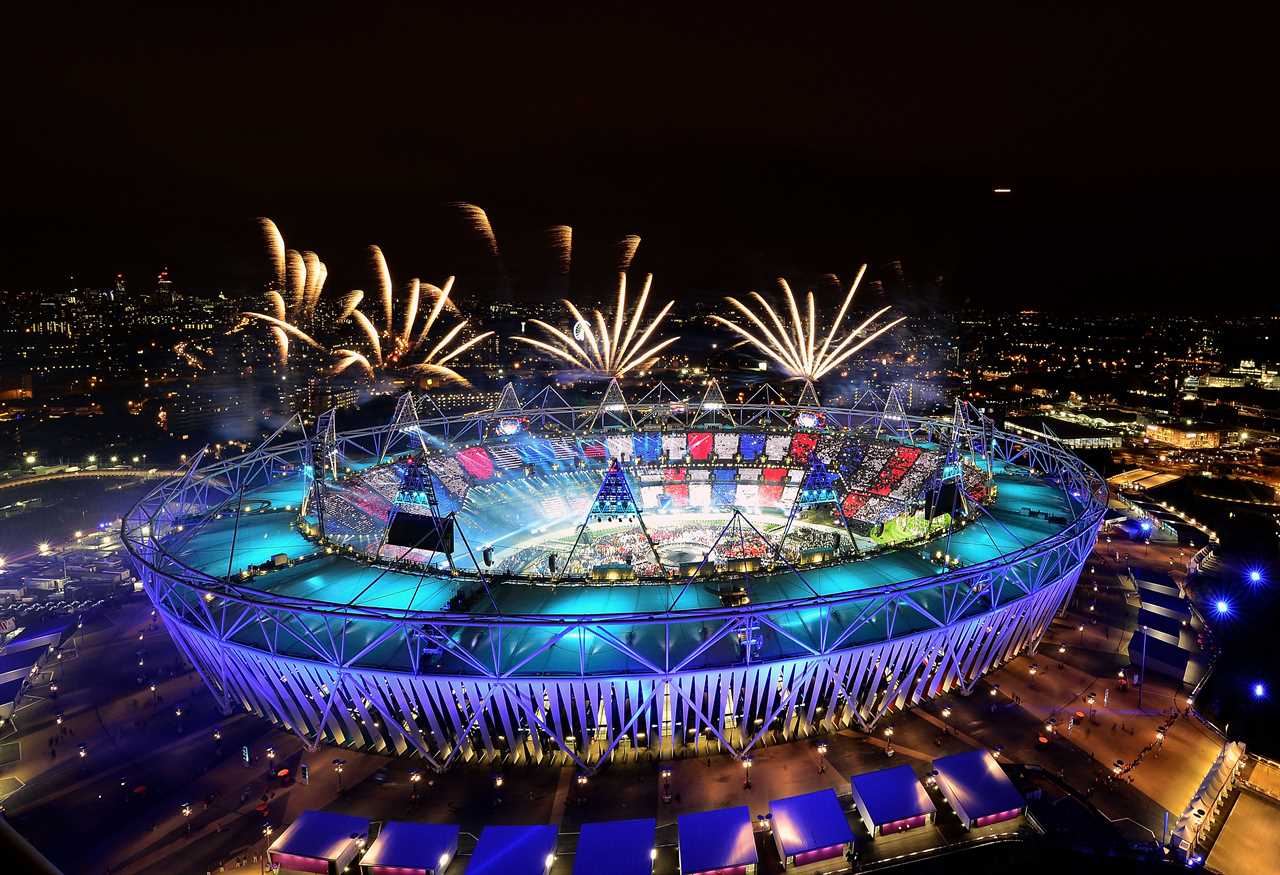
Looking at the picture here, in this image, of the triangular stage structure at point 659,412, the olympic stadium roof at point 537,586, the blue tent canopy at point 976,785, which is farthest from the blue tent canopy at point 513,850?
the triangular stage structure at point 659,412

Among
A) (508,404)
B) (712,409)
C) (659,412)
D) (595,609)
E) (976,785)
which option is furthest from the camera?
(712,409)

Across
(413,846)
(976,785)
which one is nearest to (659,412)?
(976,785)

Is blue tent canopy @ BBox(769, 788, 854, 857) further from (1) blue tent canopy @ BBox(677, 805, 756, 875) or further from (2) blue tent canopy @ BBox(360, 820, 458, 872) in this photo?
(2) blue tent canopy @ BBox(360, 820, 458, 872)

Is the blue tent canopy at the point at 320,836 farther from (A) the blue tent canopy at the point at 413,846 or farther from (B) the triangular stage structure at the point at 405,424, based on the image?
(B) the triangular stage structure at the point at 405,424

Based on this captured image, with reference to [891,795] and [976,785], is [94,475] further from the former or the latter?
[976,785]

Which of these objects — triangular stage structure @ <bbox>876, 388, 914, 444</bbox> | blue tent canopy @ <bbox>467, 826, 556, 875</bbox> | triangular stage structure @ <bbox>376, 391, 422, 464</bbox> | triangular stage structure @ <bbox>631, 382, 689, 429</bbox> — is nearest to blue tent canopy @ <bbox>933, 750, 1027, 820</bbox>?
blue tent canopy @ <bbox>467, 826, 556, 875</bbox>

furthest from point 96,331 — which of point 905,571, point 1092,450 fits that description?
point 1092,450
